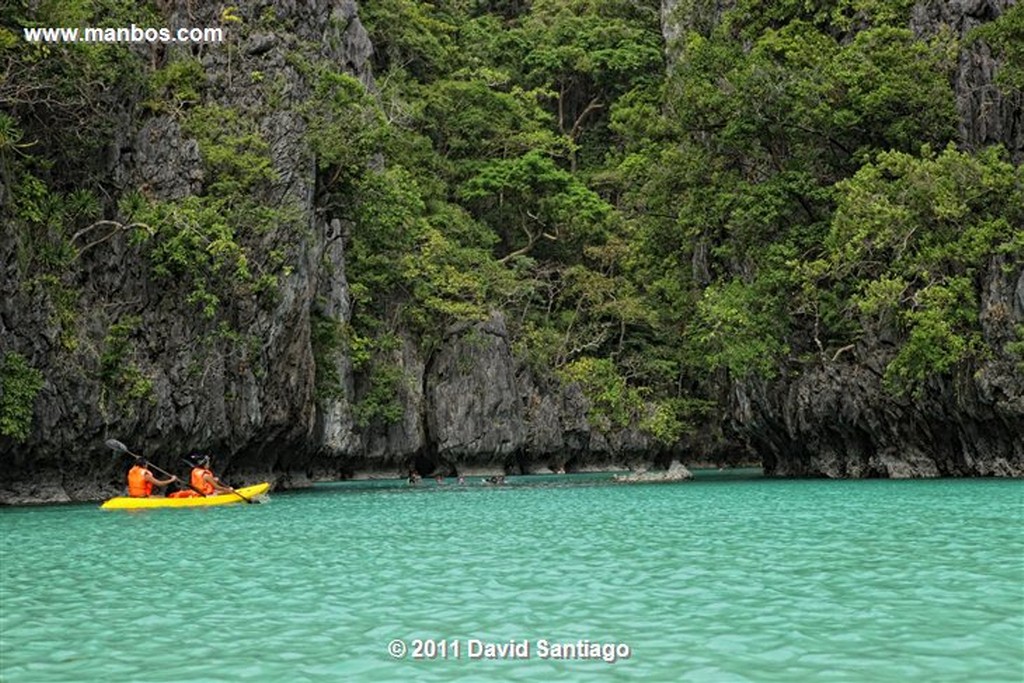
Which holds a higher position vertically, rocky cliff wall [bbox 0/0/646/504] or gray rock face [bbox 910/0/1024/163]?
gray rock face [bbox 910/0/1024/163]

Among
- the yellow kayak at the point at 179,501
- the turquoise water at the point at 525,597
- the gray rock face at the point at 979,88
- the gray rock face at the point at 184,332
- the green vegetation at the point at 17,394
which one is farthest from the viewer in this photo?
the gray rock face at the point at 979,88

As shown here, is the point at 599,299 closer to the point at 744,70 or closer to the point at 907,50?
the point at 744,70

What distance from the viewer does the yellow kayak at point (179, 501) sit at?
18953 millimetres

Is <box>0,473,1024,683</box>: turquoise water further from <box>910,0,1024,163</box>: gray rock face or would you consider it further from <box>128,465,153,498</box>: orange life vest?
<box>910,0,1024,163</box>: gray rock face

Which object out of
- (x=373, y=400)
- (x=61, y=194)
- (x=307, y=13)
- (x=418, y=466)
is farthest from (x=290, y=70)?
(x=418, y=466)

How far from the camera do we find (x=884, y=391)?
89.9 feet

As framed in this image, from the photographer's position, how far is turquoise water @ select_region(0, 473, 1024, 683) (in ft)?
20.8

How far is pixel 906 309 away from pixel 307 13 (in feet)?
58.8

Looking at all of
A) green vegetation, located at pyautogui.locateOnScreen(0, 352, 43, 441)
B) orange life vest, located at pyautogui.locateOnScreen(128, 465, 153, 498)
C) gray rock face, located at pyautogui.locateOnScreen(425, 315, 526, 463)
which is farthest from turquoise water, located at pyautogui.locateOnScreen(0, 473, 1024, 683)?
gray rock face, located at pyautogui.locateOnScreen(425, 315, 526, 463)

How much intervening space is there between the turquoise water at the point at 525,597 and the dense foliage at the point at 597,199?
27.1 ft

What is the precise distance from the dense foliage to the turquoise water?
8261 millimetres

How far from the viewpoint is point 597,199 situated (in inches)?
1652

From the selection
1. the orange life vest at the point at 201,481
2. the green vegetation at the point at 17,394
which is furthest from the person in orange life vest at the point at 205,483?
the green vegetation at the point at 17,394

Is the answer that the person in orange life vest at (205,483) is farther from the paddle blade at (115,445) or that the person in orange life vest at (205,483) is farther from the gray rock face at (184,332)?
the gray rock face at (184,332)
